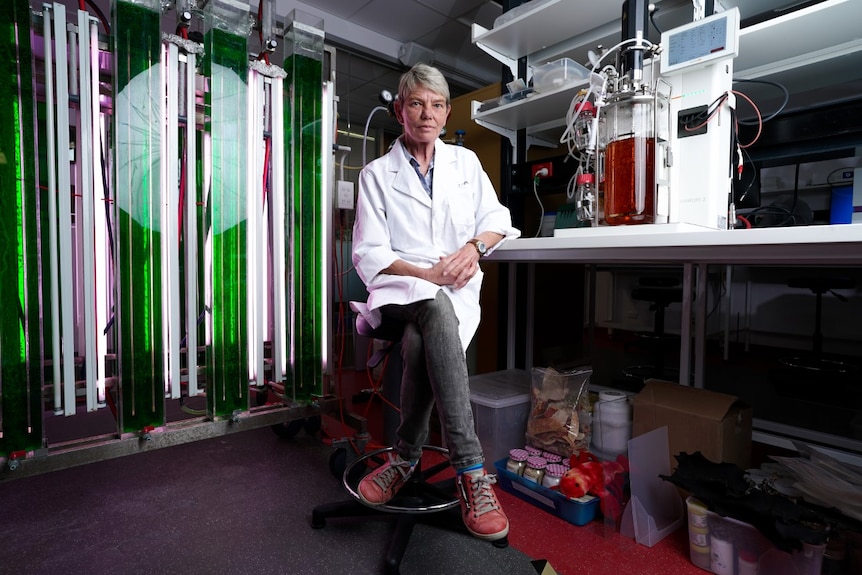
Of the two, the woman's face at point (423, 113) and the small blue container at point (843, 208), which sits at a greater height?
the woman's face at point (423, 113)

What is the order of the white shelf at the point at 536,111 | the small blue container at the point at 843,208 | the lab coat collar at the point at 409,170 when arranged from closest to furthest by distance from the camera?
the lab coat collar at the point at 409,170 < the small blue container at the point at 843,208 < the white shelf at the point at 536,111

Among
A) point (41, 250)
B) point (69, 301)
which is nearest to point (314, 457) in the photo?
point (69, 301)

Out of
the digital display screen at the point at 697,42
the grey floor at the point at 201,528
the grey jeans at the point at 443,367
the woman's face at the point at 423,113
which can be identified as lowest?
the grey floor at the point at 201,528

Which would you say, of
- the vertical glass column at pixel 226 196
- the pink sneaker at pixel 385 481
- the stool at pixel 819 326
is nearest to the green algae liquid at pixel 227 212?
the vertical glass column at pixel 226 196

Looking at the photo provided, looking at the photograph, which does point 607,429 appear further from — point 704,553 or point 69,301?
point 69,301

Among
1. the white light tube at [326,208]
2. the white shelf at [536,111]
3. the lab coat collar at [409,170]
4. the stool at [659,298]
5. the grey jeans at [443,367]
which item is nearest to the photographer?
the grey jeans at [443,367]

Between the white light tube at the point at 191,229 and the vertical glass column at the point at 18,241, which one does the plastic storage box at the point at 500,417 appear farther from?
the vertical glass column at the point at 18,241

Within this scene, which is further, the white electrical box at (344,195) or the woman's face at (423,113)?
the white electrical box at (344,195)

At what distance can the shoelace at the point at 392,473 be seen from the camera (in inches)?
48.4

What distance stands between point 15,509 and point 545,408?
1.76 meters

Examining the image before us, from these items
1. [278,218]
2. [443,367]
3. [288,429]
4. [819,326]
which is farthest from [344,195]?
[819,326]

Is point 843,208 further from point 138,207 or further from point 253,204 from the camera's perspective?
point 138,207

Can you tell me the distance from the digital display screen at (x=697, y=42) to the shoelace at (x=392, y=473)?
1294mm

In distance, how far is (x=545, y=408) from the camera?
1701 millimetres
